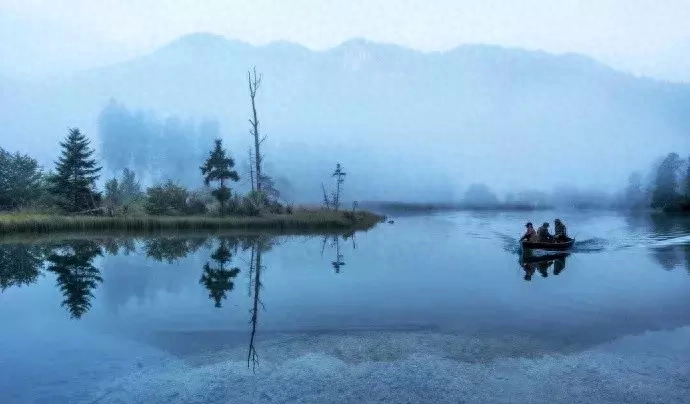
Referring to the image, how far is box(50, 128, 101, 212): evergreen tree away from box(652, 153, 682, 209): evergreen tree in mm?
64687

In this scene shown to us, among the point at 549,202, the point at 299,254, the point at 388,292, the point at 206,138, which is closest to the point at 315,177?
the point at 206,138

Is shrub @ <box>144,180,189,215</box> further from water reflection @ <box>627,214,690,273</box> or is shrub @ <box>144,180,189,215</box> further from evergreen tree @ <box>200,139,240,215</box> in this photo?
water reflection @ <box>627,214,690,273</box>

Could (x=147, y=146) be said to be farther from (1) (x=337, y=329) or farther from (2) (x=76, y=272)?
(1) (x=337, y=329)

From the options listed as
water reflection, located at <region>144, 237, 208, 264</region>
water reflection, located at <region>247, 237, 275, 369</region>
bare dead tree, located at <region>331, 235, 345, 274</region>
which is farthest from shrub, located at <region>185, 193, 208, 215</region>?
bare dead tree, located at <region>331, 235, 345, 274</region>

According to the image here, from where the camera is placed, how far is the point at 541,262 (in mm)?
20875

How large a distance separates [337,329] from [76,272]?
10753mm

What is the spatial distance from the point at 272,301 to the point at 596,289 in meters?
9.38

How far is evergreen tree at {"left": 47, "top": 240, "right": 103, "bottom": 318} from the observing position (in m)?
13.0

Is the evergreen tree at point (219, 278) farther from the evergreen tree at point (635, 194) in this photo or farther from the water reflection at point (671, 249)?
the evergreen tree at point (635, 194)

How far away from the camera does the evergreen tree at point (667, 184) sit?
64688mm

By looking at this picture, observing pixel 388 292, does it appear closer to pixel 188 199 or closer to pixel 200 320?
pixel 200 320

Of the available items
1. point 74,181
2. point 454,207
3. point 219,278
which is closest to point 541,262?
point 219,278

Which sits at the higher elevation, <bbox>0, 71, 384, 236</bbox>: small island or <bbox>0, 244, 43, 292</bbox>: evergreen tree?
<bbox>0, 71, 384, 236</bbox>: small island

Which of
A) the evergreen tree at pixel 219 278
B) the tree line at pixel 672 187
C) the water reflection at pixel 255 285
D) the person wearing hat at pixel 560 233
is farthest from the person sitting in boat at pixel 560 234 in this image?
the tree line at pixel 672 187
